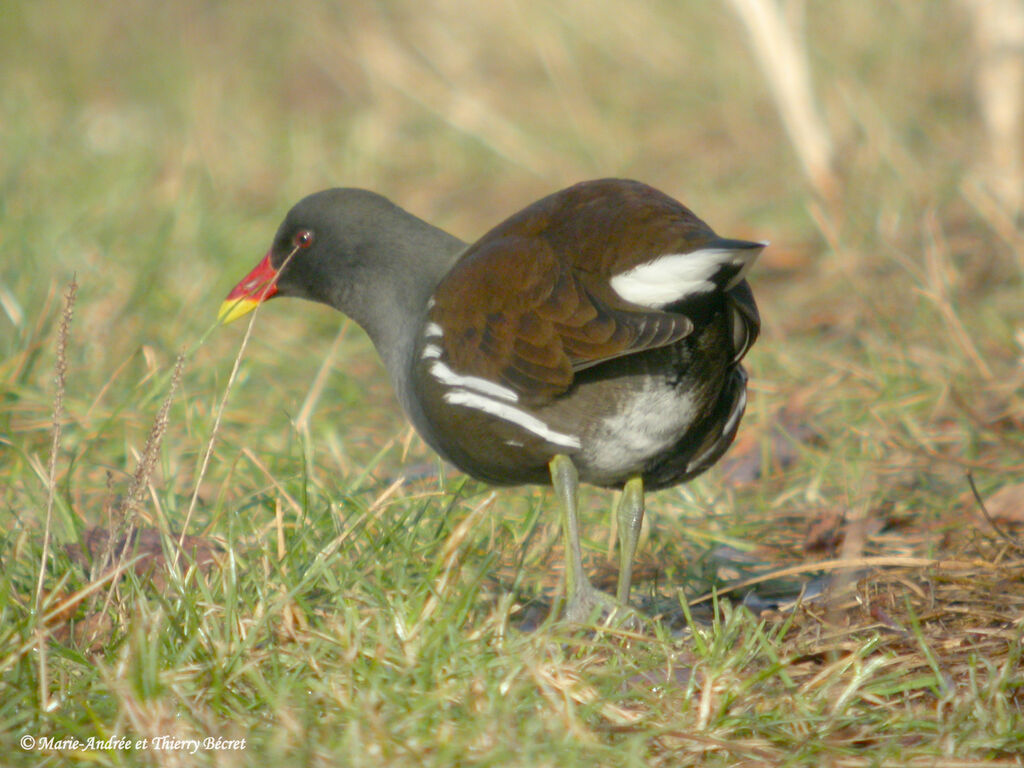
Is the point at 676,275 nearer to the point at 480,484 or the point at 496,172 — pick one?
the point at 480,484

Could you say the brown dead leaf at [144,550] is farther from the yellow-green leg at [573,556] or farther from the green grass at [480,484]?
the yellow-green leg at [573,556]

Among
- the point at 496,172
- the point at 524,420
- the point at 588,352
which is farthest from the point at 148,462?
the point at 496,172

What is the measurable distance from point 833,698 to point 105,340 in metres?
3.29

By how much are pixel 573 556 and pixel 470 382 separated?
0.46 m

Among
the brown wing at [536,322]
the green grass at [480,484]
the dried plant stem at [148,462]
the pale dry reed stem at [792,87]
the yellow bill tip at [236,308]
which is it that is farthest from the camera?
the pale dry reed stem at [792,87]

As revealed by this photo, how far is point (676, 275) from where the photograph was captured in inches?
96.7

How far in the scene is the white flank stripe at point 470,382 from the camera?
2664mm

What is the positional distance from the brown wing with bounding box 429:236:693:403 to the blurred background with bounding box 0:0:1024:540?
92cm

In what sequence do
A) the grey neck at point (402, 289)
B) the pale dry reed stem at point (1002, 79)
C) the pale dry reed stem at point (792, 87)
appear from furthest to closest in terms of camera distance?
the pale dry reed stem at point (792, 87) < the pale dry reed stem at point (1002, 79) < the grey neck at point (402, 289)

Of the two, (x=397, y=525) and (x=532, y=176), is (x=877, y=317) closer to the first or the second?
(x=397, y=525)

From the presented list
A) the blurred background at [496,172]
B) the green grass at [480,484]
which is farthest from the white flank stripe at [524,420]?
the blurred background at [496,172]

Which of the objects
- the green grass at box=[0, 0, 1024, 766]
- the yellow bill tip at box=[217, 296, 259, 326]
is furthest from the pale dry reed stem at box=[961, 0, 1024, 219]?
the yellow bill tip at box=[217, 296, 259, 326]

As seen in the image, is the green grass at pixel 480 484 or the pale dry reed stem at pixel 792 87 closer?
the green grass at pixel 480 484

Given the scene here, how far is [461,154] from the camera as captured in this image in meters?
8.12
